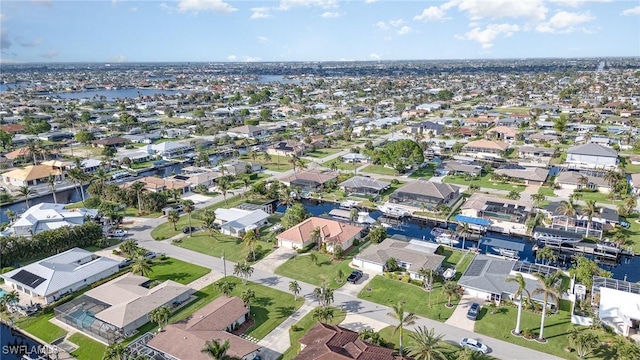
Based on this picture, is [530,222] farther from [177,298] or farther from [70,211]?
[70,211]

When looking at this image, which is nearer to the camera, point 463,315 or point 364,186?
point 463,315

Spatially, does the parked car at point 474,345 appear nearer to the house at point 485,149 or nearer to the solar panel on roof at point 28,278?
the solar panel on roof at point 28,278

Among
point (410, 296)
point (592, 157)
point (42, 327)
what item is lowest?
point (42, 327)

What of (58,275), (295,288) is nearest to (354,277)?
(295,288)

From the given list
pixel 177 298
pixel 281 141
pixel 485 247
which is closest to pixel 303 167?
pixel 281 141

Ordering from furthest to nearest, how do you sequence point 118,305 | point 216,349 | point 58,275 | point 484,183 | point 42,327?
point 484,183 < point 58,275 < point 118,305 < point 42,327 < point 216,349

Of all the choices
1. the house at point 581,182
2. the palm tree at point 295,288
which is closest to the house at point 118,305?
the palm tree at point 295,288

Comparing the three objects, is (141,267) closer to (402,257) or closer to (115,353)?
(115,353)
